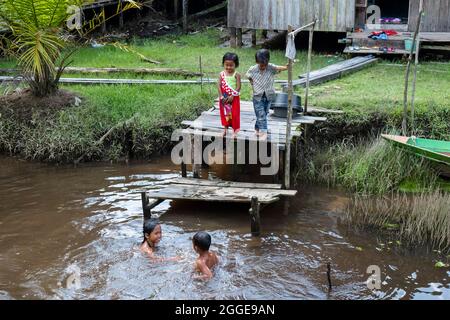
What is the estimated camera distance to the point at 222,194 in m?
8.08

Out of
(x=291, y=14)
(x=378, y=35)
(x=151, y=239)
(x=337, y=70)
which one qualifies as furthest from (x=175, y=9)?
(x=151, y=239)

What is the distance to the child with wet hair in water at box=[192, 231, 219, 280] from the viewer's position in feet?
21.3

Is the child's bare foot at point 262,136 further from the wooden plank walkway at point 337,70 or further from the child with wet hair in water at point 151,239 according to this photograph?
the wooden plank walkway at point 337,70

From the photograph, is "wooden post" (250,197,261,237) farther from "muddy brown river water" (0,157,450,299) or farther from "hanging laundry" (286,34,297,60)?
"hanging laundry" (286,34,297,60)

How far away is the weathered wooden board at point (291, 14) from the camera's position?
46.7ft

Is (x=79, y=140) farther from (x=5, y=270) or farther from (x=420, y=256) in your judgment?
(x=420, y=256)

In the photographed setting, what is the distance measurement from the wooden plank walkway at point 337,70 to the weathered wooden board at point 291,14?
118 cm

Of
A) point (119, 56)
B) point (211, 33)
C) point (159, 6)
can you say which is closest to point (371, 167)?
point (119, 56)

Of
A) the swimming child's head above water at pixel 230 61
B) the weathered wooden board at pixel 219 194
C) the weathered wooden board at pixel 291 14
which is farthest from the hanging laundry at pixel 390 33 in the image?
the weathered wooden board at pixel 219 194

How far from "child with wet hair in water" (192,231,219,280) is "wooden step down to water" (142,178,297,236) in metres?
1.10

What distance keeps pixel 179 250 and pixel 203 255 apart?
74cm

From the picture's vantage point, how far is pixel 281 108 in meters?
9.38

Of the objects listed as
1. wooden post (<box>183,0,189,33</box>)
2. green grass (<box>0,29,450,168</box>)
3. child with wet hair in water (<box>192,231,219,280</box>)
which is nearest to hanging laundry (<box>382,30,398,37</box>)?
green grass (<box>0,29,450,168</box>)

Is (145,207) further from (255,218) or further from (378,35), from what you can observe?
(378,35)
